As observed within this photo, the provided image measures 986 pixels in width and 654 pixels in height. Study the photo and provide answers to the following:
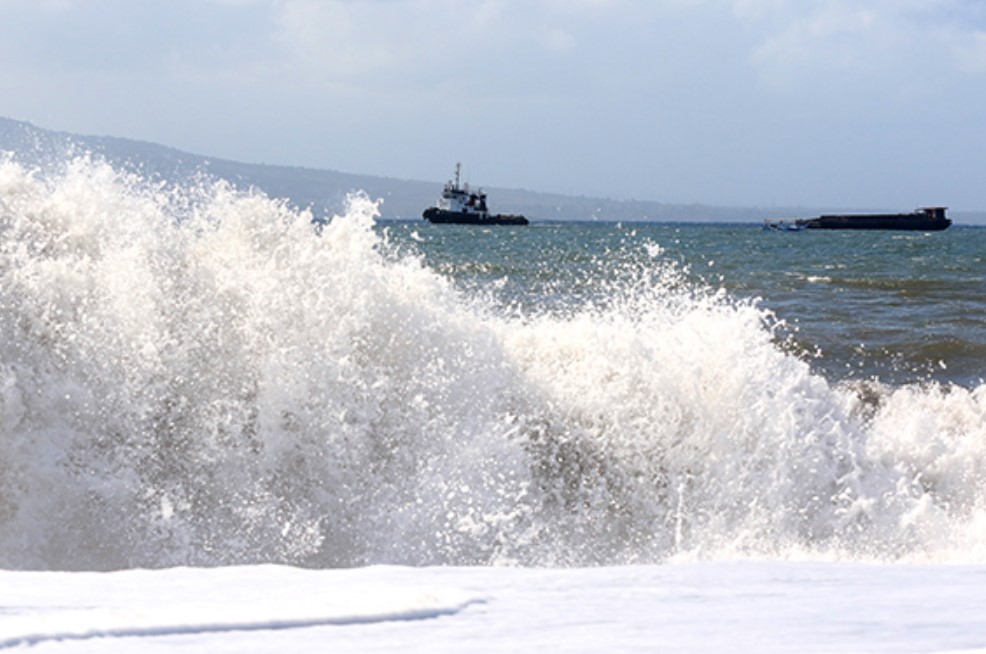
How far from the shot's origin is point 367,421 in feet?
17.0

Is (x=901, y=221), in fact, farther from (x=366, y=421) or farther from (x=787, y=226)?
(x=366, y=421)

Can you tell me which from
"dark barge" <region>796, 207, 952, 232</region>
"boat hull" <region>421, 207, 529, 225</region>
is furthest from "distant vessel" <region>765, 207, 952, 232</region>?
"boat hull" <region>421, 207, 529, 225</region>

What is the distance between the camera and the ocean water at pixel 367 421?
4.80 meters

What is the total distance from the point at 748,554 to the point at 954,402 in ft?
10.4

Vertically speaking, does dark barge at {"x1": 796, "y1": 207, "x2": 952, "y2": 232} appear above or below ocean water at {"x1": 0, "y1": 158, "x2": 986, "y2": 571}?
above

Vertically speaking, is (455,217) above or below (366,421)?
above

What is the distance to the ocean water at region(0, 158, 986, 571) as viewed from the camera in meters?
4.80

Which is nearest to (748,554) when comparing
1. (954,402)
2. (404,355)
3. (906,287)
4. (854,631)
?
(404,355)

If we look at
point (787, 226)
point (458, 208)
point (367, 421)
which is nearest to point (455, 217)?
point (458, 208)

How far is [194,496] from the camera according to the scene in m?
4.84

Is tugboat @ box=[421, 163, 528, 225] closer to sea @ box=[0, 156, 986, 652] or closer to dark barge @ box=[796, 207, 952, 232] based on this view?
dark barge @ box=[796, 207, 952, 232]

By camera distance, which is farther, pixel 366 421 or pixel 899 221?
pixel 899 221

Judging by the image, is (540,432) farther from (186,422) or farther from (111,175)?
(111,175)

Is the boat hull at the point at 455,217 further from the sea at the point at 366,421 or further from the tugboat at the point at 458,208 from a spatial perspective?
the sea at the point at 366,421
